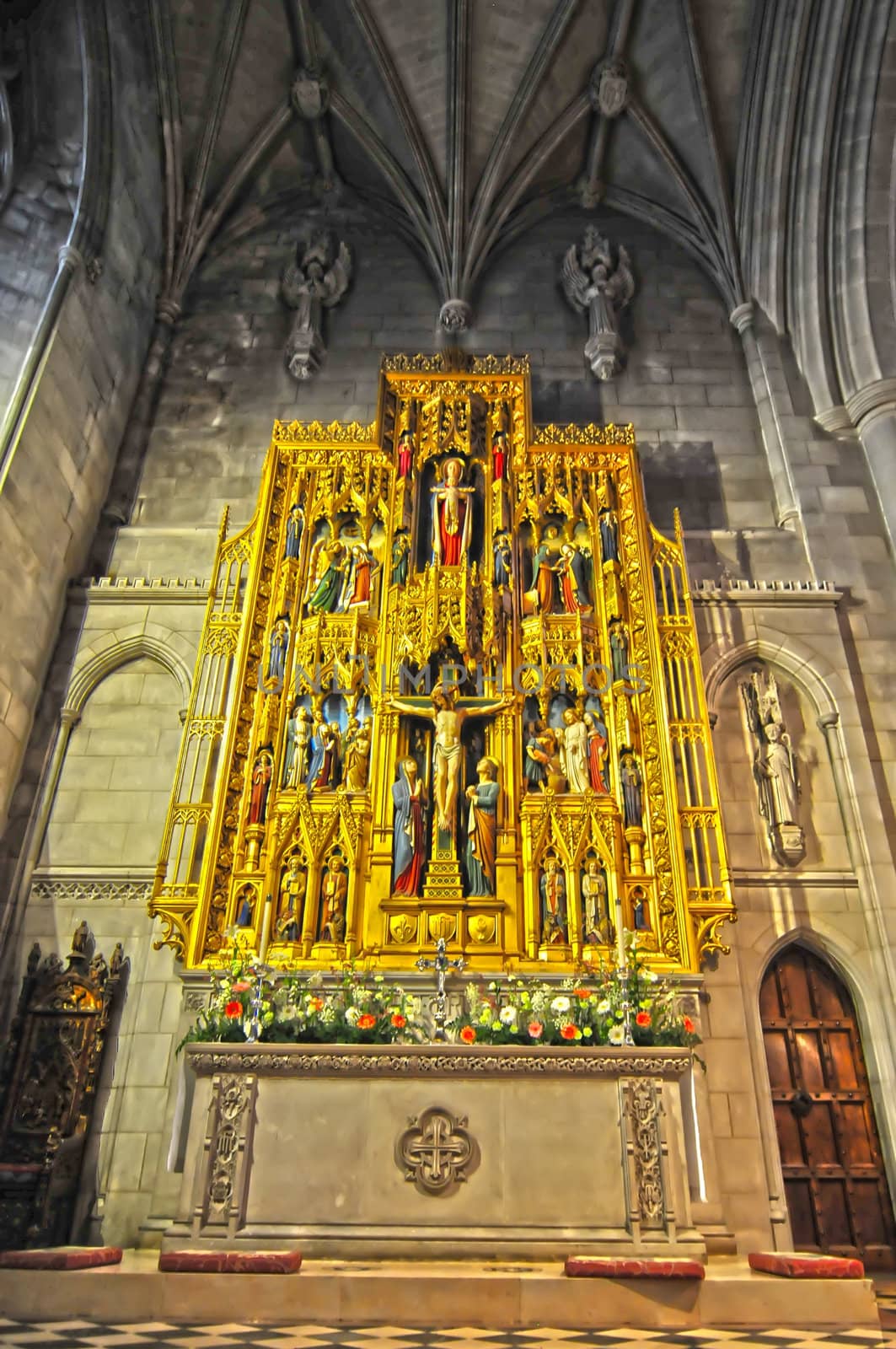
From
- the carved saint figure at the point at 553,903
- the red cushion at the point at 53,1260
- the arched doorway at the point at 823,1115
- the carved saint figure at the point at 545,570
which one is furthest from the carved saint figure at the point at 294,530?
the red cushion at the point at 53,1260

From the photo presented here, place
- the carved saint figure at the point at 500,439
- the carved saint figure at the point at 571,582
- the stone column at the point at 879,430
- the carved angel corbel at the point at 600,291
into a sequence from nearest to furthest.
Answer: the carved saint figure at the point at 571,582
the carved saint figure at the point at 500,439
the stone column at the point at 879,430
the carved angel corbel at the point at 600,291

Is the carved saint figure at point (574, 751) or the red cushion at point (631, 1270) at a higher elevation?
the carved saint figure at point (574, 751)

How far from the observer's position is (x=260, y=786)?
30.4ft

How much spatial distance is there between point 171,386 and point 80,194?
268 cm

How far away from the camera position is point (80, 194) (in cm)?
1180

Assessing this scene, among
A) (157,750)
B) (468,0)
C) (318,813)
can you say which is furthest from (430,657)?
(468,0)

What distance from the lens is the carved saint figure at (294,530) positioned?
1077 centimetres

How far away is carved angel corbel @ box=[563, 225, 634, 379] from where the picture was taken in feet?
44.3

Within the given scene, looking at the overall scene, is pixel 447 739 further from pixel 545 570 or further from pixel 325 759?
pixel 545 570

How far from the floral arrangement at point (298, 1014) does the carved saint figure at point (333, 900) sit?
950 millimetres

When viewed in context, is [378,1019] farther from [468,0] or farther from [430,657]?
[468,0]

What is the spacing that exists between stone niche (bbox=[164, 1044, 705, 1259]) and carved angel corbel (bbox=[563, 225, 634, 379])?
988 centimetres

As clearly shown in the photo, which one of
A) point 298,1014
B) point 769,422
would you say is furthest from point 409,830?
point 769,422

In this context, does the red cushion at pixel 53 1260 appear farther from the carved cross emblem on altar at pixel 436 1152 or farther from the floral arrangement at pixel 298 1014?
the carved cross emblem on altar at pixel 436 1152
